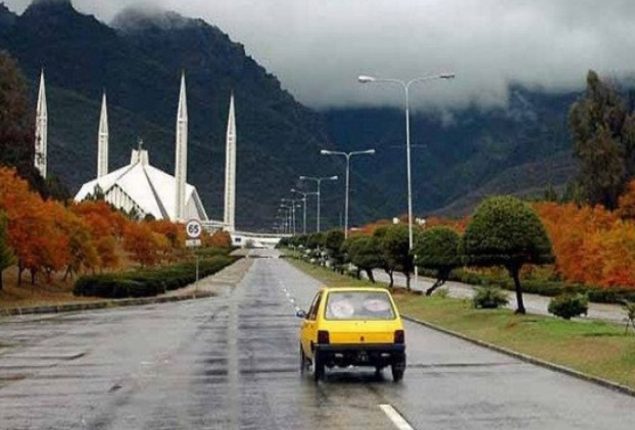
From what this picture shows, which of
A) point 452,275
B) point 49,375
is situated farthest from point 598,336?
point 452,275

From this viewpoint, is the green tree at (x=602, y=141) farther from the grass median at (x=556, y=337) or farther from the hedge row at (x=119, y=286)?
the grass median at (x=556, y=337)

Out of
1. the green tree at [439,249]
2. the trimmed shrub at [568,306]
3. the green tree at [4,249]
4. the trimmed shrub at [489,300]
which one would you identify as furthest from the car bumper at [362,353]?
the green tree at [4,249]

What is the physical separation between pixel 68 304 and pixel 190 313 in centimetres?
709

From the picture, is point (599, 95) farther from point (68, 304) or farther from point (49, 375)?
point (49, 375)

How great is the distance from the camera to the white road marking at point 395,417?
43.1ft

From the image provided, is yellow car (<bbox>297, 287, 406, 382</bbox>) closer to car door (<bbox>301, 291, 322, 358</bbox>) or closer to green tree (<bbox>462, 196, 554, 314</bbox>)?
car door (<bbox>301, 291, 322, 358</bbox>)

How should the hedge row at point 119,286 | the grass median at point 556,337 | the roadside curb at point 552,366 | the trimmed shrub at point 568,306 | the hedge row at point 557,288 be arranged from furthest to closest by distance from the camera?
1. the hedge row at point 557,288
2. the hedge row at point 119,286
3. the trimmed shrub at point 568,306
4. the grass median at point 556,337
5. the roadside curb at point 552,366

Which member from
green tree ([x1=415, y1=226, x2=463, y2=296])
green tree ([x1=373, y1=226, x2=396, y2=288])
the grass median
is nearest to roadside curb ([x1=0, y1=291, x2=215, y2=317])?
green tree ([x1=373, y1=226, x2=396, y2=288])

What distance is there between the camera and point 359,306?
1898cm

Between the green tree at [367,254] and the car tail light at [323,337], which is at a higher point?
the green tree at [367,254]

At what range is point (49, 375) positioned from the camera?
1994cm

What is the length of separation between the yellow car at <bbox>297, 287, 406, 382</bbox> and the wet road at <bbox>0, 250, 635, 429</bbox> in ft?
1.14

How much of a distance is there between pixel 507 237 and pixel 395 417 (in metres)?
17.7

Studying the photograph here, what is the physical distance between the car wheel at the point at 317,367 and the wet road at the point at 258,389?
0.26 metres
